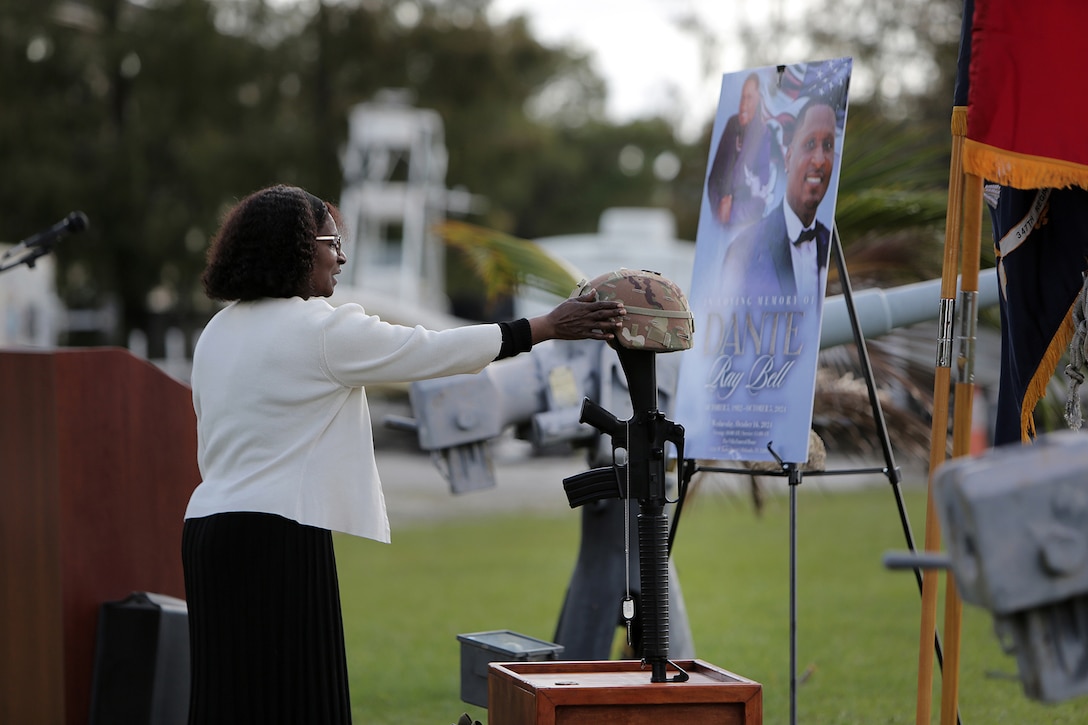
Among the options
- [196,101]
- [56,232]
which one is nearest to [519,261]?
[56,232]

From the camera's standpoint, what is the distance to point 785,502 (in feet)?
50.3

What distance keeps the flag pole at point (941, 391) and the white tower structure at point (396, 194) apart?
75.7 feet

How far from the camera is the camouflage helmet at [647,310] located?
11.6 feet

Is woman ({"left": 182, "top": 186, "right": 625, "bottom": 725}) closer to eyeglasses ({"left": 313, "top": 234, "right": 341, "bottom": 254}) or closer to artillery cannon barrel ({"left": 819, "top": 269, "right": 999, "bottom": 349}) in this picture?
eyeglasses ({"left": 313, "top": 234, "right": 341, "bottom": 254})

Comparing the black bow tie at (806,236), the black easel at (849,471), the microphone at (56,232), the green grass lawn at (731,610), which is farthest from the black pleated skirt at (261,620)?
the microphone at (56,232)

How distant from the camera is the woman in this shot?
3.41m

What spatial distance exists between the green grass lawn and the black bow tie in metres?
1.54

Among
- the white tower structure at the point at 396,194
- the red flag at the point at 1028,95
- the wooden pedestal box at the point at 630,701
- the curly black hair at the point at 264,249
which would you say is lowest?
the wooden pedestal box at the point at 630,701

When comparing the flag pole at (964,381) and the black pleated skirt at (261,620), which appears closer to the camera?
the flag pole at (964,381)

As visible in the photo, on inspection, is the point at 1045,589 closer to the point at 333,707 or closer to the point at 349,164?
the point at 333,707

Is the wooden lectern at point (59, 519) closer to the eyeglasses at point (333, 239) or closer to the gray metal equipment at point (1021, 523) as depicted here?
the eyeglasses at point (333, 239)

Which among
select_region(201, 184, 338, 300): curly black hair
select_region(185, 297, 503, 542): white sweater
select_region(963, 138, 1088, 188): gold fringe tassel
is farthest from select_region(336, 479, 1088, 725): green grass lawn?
select_region(201, 184, 338, 300): curly black hair

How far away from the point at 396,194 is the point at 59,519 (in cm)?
2566

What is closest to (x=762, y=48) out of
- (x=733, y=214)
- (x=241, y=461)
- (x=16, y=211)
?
(x=16, y=211)
